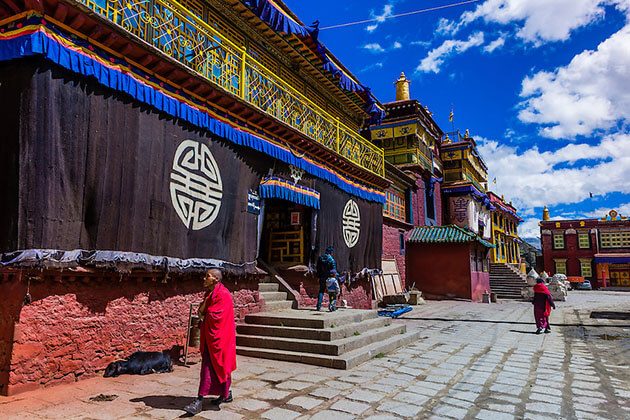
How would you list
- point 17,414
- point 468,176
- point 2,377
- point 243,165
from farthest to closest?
point 468,176, point 243,165, point 2,377, point 17,414

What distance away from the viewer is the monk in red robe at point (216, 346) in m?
4.22

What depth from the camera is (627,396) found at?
5125mm

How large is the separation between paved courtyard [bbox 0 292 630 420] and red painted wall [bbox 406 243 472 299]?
13.1 metres

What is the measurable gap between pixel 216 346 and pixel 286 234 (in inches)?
275

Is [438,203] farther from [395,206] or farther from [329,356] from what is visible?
[329,356]

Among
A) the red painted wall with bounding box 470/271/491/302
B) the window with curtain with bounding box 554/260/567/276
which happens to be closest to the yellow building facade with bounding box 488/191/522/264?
the window with curtain with bounding box 554/260/567/276

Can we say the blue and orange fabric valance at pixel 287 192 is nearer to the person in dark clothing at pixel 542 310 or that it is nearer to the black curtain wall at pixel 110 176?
the black curtain wall at pixel 110 176

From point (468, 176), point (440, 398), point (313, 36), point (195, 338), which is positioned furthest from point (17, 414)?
point (468, 176)

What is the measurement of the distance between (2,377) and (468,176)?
31.8 meters

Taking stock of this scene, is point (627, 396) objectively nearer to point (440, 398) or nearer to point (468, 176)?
point (440, 398)

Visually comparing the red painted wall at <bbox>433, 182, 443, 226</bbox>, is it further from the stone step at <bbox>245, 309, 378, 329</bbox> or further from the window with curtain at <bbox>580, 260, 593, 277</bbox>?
the window with curtain at <bbox>580, 260, 593, 277</bbox>

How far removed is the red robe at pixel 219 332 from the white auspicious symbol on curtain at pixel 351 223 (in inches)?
315

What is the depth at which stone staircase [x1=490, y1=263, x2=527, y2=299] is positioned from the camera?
25.8 metres

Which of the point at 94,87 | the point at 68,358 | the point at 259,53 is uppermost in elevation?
the point at 259,53
